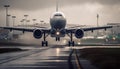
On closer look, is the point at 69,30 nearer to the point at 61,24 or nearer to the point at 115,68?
the point at 61,24

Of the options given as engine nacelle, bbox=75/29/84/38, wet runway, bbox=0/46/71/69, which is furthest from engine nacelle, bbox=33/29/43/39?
wet runway, bbox=0/46/71/69

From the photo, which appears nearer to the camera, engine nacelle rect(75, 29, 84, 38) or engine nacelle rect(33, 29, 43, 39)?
engine nacelle rect(75, 29, 84, 38)

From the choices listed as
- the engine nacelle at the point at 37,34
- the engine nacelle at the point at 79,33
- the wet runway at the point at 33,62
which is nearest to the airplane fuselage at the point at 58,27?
the engine nacelle at the point at 37,34

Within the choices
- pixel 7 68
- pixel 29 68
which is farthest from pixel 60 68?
pixel 7 68

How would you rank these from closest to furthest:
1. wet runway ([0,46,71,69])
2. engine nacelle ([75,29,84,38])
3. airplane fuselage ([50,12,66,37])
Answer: wet runway ([0,46,71,69]), airplane fuselage ([50,12,66,37]), engine nacelle ([75,29,84,38])

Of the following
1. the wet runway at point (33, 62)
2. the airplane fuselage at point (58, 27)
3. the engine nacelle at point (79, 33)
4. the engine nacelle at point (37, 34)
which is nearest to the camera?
the wet runway at point (33, 62)

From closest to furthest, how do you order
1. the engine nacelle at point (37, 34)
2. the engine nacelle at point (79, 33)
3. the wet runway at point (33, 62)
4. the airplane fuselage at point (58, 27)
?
the wet runway at point (33, 62), the airplane fuselage at point (58, 27), the engine nacelle at point (79, 33), the engine nacelle at point (37, 34)

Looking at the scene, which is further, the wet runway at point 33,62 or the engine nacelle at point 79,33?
the engine nacelle at point 79,33

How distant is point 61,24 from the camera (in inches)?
2783

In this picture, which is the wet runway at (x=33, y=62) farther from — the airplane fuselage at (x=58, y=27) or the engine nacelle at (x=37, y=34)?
the engine nacelle at (x=37, y=34)

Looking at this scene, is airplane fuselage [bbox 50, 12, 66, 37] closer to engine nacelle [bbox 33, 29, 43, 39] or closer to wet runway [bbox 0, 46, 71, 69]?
engine nacelle [bbox 33, 29, 43, 39]

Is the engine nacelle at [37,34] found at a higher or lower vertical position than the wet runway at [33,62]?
higher

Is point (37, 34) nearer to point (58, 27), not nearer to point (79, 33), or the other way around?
point (58, 27)

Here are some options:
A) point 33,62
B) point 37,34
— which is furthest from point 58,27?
point 33,62
